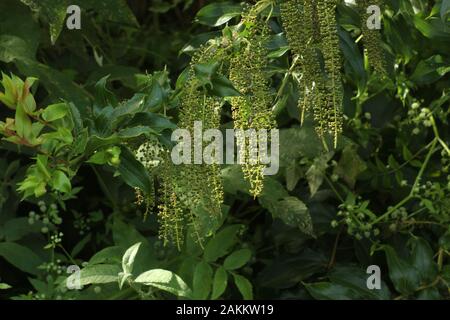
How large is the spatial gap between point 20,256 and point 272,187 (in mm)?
646

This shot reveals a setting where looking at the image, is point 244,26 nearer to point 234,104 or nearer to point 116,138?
point 234,104

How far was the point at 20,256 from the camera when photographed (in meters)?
2.08

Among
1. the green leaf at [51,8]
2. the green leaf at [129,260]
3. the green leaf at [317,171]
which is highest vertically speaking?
the green leaf at [51,8]

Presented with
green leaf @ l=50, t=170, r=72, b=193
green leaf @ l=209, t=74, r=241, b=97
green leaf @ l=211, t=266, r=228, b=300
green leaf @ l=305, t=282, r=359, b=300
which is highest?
green leaf @ l=209, t=74, r=241, b=97

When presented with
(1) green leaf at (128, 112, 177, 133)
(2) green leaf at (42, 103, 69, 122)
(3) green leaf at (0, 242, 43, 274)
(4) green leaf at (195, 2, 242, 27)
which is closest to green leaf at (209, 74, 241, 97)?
(1) green leaf at (128, 112, 177, 133)


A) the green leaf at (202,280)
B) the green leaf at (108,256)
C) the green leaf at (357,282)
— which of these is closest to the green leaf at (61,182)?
the green leaf at (108,256)

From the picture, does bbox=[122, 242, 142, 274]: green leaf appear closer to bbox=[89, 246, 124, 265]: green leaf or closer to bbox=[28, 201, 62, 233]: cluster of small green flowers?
bbox=[89, 246, 124, 265]: green leaf

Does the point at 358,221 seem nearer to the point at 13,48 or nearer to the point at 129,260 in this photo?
the point at 129,260

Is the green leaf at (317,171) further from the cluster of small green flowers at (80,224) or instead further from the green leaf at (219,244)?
the cluster of small green flowers at (80,224)

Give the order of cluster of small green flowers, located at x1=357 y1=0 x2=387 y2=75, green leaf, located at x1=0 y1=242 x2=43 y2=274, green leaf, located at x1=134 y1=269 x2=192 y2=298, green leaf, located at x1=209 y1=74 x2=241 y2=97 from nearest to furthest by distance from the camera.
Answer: green leaf, located at x1=209 y1=74 x2=241 y2=97 → cluster of small green flowers, located at x1=357 y1=0 x2=387 y2=75 → green leaf, located at x1=134 y1=269 x2=192 y2=298 → green leaf, located at x1=0 y1=242 x2=43 y2=274

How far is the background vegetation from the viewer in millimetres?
1776

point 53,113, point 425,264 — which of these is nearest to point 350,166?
point 425,264

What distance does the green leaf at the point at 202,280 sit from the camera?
1.93 m
